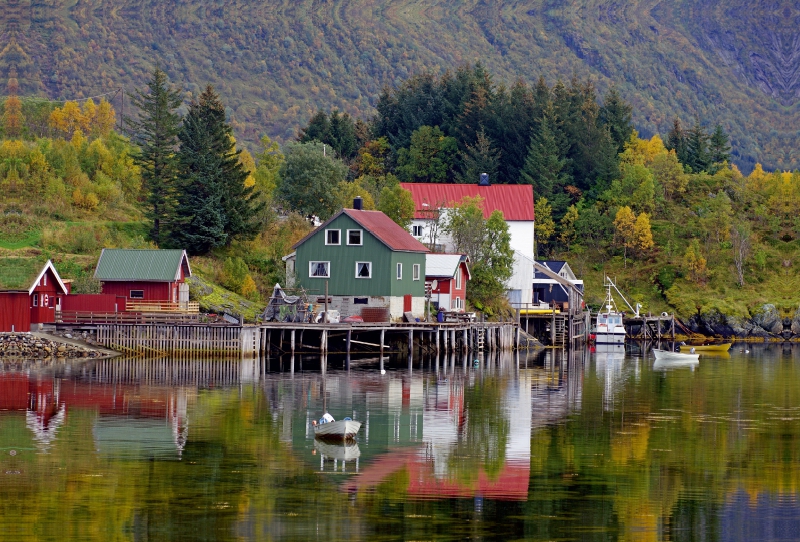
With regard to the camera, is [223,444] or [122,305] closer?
[223,444]

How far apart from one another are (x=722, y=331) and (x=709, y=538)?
81.4m

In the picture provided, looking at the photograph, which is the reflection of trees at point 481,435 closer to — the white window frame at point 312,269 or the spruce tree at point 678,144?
the white window frame at point 312,269

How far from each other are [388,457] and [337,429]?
2615mm

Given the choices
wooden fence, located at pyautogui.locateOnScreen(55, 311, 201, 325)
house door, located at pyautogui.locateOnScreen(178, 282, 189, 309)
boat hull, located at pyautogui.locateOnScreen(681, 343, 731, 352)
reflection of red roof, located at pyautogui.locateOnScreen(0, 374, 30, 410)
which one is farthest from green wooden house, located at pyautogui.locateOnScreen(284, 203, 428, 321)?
reflection of red roof, located at pyautogui.locateOnScreen(0, 374, 30, 410)

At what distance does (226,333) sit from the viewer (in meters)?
68.6

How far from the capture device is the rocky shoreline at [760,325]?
10712 centimetres

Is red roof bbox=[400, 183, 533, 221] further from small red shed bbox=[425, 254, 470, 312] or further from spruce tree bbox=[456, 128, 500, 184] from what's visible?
small red shed bbox=[425, 254, 470, 312]

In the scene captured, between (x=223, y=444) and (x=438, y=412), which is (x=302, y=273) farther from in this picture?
(x=223, y=444)

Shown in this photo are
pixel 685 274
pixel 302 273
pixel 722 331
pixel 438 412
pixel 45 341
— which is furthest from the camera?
pixel 685 274

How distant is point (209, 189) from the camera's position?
282 ft

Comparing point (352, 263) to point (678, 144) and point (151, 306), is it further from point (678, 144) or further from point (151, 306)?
point (678, 144)

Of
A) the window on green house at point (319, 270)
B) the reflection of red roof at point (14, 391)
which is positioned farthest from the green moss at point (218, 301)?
the reflection of red roof at point (14, 391)

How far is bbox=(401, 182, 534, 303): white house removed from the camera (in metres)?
96.1

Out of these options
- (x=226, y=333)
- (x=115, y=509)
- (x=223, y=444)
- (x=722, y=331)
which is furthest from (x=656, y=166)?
(x=115, y=509)
